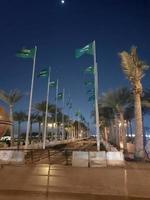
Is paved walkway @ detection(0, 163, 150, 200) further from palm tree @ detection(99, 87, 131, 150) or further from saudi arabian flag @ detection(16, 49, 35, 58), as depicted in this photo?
palm tree @ detection(99, 87, 131, 150)

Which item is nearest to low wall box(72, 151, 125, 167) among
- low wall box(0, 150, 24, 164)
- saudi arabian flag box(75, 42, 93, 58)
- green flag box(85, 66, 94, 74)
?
low wall box(0, 150, 24, 164)

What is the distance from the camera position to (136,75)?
21.3 metres

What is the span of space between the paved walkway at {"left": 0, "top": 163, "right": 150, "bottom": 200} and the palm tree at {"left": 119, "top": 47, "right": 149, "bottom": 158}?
395 inches

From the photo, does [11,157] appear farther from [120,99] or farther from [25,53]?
[120,99]

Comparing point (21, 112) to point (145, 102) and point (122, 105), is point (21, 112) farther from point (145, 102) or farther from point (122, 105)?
point (145, 102)

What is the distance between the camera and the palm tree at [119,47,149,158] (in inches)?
819

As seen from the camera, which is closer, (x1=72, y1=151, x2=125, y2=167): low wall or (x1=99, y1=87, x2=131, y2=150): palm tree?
(x1=72, y1=151, x2=125, y2=167): low wall

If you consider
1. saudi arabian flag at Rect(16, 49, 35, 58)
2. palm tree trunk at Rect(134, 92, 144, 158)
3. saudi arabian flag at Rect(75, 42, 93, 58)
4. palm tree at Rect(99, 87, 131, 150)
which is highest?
saudi arabian flag at Rect(16, 49, 35, 58)

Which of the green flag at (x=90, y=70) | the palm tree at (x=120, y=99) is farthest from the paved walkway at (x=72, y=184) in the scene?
the palm tree at (x=120, y=99)

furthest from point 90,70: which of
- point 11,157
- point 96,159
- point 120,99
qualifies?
point 120,99

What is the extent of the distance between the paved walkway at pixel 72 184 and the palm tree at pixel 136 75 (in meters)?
10.0

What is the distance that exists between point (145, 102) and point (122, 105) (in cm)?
491

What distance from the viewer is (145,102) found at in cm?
2930

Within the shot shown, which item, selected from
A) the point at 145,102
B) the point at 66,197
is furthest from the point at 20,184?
→ the point at 145,102
